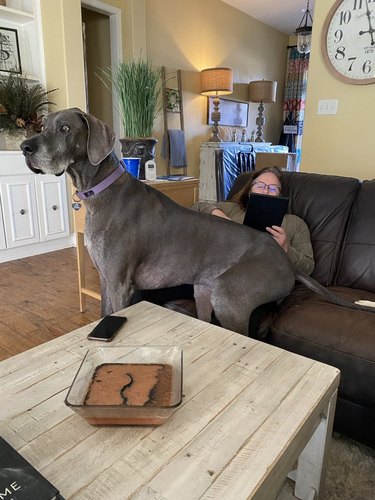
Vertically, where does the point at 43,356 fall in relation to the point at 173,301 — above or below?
above

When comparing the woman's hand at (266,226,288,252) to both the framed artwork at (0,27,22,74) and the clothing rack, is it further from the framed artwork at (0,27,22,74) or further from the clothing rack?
the clothing rack

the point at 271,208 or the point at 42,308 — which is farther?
the point at 42,308

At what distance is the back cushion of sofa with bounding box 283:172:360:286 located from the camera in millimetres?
1745

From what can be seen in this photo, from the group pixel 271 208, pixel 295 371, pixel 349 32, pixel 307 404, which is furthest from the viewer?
pixel 349 32

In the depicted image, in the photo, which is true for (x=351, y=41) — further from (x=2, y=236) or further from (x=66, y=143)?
(x=2, y=236)

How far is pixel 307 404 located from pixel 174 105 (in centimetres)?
437

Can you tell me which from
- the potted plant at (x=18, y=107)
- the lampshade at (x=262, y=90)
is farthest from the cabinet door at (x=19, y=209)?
the lampshade at (x=262, y=90)

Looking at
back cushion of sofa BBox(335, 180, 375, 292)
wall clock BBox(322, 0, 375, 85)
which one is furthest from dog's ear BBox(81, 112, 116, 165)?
wall clock BBox(322, 0, 375, 85)

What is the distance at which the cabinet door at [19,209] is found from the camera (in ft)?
9.87

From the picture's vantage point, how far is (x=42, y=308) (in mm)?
2291

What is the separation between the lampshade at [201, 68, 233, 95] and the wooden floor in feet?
9.44

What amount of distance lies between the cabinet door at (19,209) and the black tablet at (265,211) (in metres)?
Answer: 2.19

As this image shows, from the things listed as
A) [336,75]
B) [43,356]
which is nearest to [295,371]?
[43,356]

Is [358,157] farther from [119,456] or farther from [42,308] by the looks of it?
[119,456]
